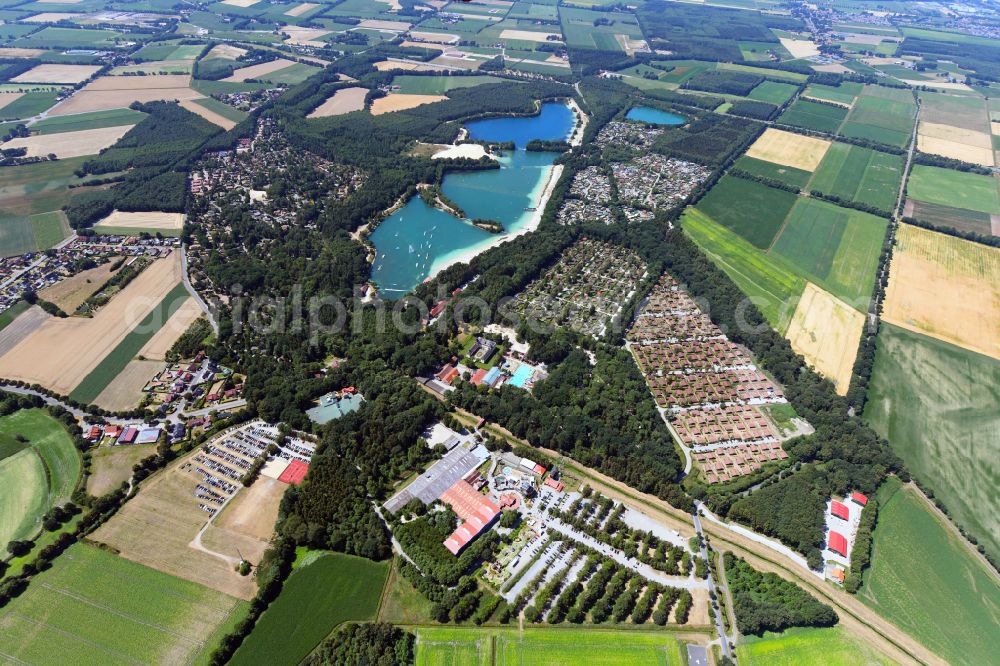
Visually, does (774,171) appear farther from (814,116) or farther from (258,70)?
(258,70)

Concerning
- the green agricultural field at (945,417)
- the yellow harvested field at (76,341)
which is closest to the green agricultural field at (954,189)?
the green agricultural field at (945,417)

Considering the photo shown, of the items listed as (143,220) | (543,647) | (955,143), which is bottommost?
(543,647)

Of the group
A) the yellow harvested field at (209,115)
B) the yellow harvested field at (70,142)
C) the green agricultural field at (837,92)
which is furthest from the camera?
the green agricultural field at (837,92)

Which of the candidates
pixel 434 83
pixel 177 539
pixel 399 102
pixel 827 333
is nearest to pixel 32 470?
pixel 177 539

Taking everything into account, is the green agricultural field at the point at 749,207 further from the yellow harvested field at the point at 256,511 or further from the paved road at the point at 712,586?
the yellow harvested field at the point at 256,511

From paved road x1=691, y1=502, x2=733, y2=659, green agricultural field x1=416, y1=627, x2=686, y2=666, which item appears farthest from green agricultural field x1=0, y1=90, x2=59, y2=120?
paved road x1=691, y1=502, x2=733, y2=659

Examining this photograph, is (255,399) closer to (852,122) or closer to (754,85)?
(852,122)
